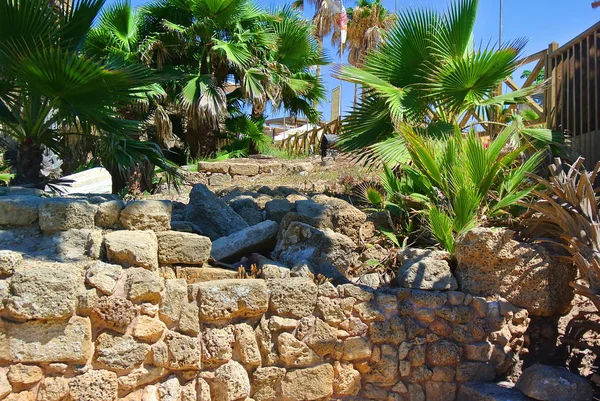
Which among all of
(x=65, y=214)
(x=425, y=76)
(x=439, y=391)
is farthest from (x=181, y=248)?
(x=425, y=76)

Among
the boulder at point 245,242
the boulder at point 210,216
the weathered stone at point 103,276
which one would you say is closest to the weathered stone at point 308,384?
the boulder at point 245,242

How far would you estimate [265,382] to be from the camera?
12.7 feet

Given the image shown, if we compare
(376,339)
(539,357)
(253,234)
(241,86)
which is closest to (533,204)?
(539,357)

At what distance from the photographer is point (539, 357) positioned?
182 inches

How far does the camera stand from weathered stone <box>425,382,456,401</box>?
170 inches

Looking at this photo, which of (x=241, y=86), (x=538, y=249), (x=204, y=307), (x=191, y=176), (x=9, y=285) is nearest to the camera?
(x=9, y=285)

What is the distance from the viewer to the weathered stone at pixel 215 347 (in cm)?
370

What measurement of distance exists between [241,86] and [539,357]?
9277mm

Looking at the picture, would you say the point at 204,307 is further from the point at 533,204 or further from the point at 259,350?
the point at 533,204

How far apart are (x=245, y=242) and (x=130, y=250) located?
1124mm

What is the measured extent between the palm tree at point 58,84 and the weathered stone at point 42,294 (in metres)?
1.92

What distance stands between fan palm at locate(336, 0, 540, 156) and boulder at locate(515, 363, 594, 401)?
8.71 ft

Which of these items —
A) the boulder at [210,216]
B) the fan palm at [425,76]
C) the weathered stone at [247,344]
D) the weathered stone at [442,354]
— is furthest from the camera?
the fan palm at [425,76]

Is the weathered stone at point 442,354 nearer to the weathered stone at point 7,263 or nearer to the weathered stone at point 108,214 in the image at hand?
the weathered stone at point 108,214
